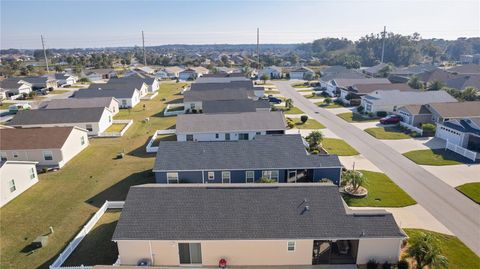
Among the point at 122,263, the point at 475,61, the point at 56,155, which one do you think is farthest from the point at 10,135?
the point at 475,61

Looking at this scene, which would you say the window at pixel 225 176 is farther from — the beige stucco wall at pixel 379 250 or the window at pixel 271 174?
the beige stucco wall at pixel 379 250

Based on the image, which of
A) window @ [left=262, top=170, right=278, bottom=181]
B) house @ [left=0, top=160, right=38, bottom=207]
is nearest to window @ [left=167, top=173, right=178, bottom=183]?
window @ [left=262, top=170, right=278, bottom=181]

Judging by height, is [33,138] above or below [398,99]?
below

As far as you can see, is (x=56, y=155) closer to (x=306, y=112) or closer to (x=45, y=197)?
(x=45, y=197)

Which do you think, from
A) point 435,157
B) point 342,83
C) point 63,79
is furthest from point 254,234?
point 63,79

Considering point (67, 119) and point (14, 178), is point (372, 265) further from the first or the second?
point (67, 119)

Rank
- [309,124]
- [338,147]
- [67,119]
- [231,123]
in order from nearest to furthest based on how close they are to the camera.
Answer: [338,147] → [231,123] → [67,119] → [309,124]

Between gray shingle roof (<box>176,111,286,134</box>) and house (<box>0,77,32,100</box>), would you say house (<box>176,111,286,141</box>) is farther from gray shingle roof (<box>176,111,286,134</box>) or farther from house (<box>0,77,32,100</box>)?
house (<box>0,77,32,100</box>)
